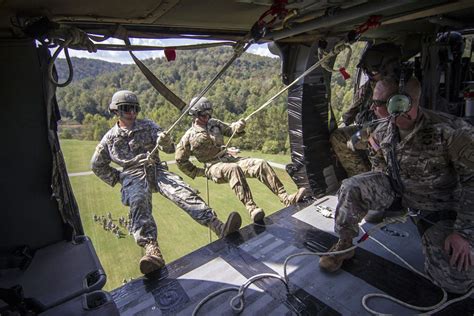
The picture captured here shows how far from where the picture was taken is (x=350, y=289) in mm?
1781

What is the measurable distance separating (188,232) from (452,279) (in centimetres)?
1428

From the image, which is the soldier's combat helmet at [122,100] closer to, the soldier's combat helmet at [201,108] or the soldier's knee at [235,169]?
the soldier's combat helmet at [201,108]

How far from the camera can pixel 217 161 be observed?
3463 mm

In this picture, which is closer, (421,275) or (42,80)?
(42,80)

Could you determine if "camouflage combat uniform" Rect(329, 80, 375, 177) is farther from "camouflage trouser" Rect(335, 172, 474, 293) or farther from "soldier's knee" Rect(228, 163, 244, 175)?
"camouflage trouser" Rect(335, 172, 474, 293)

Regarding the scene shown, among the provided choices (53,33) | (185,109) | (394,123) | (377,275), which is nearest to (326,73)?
(394,123)

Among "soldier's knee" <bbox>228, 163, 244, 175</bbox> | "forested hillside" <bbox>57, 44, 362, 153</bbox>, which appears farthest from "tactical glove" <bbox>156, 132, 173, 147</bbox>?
"forested hillside" <bbox>57, 44, 362, 153</bbox>

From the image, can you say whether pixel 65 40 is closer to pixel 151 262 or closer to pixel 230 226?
pixel 151 262

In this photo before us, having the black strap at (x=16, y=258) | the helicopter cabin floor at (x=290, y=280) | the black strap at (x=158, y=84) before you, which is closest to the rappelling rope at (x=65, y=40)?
the black strap at (x=158, y=84)

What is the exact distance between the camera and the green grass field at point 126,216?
12805 mm

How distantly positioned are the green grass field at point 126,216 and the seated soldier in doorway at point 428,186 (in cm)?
893

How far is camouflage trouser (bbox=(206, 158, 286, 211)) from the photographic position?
2931 millimetres

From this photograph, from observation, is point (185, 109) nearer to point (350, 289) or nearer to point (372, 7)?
point (372, 7)

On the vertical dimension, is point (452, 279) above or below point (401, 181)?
below
